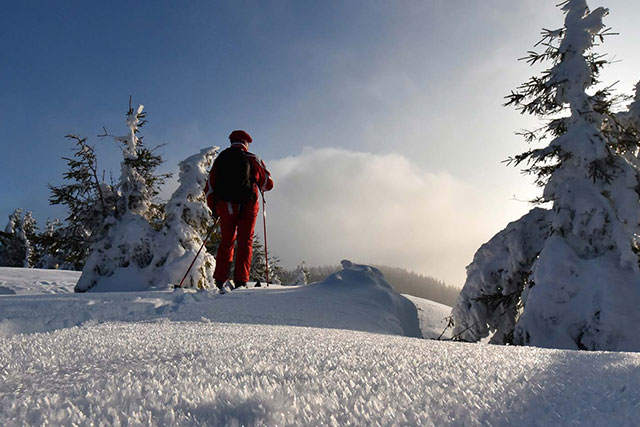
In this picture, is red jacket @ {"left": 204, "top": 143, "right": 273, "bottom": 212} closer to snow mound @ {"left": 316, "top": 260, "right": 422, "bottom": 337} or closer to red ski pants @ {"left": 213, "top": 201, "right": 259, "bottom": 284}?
red ski pants @ {"left": 213, "top": 201, "right": 259, "bottom": 284}

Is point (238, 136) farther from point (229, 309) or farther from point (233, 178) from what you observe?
point (229, 309)

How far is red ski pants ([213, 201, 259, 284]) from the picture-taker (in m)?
5.60

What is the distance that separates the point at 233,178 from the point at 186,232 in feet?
16.2

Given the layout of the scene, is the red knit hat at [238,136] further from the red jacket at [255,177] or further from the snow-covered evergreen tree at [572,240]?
the snow-covered evergreen tree at [572,240]

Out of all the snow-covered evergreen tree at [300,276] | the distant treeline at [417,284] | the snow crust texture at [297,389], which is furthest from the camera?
the distant treeline at [417,284]

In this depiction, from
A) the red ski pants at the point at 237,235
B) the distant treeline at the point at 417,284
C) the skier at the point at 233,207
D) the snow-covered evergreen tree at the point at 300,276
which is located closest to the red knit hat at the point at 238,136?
the skier at the point at 233,207

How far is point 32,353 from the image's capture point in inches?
40.2

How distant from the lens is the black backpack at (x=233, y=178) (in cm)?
557

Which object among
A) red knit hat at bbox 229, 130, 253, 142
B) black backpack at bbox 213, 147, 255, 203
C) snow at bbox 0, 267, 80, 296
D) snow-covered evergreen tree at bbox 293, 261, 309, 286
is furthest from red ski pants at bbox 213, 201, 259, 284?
snow-covered evergreen tree at bbox 293, 261, 309, 286

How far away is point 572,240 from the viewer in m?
5.71

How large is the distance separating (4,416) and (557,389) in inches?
45.2

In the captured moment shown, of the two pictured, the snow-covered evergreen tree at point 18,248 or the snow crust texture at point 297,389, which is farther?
the snow-covered evergreen tree at point 18,248

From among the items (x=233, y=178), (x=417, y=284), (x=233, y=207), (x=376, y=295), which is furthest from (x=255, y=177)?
(x=417, y=284)

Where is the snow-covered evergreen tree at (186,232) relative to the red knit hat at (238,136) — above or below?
below
